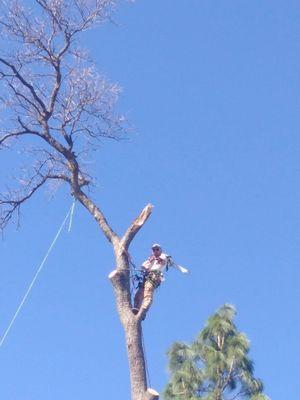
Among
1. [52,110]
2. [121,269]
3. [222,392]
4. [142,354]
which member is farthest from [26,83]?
[222,392]

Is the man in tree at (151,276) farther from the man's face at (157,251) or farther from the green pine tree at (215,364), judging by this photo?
the green pine tree at (215,364)

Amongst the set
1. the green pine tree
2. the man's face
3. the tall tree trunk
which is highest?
the green pine tree

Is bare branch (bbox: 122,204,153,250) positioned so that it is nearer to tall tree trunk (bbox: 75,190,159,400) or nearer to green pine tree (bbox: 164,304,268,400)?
tall tree trunk (bbox: 75,190,159,400)

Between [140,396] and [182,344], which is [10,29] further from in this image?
[182,344]

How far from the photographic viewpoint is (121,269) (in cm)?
909

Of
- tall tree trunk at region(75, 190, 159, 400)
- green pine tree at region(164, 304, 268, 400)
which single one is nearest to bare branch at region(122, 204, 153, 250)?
tall tree trunk at region(75, 190, 159, 400)

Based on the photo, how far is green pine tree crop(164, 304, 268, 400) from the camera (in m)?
18.5

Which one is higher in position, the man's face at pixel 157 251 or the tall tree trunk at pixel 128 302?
the man's face at pixel 157 251

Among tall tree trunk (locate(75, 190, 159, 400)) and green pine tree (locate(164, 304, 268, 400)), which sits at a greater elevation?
green pine tree (locate(164, 304, 268, 400))

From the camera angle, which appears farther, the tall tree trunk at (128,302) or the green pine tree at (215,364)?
the green pine tree at (215,364)

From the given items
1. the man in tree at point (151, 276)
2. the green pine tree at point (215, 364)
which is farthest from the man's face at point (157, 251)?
the green pine tree at point (215, 364)

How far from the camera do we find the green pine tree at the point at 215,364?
1848cm

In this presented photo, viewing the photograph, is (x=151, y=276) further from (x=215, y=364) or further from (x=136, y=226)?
(x=215, y=364)

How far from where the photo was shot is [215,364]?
18.9m
